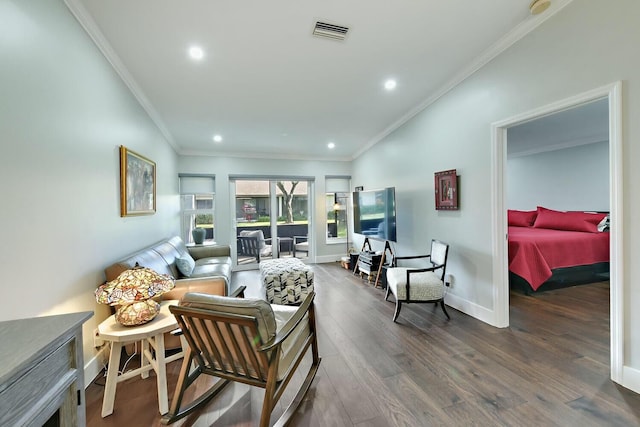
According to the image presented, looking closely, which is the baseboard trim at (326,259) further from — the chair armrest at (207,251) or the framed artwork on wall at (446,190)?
the framed artwork on wall at (446,190)

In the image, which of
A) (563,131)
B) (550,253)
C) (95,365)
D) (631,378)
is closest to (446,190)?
(550,253)

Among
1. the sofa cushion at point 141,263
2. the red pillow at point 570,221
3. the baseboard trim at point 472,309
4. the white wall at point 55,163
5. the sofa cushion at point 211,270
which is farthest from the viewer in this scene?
the red pillow at point 570,221

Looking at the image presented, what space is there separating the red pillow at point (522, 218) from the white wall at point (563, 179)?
513mm

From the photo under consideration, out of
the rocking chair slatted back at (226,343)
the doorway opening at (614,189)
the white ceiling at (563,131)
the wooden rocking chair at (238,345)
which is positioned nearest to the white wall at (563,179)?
the white ceiling at (563,131)

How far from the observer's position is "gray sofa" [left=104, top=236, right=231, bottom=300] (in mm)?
2277

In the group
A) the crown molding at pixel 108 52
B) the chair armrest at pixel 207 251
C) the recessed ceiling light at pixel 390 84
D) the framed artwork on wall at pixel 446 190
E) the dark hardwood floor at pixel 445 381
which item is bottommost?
the dark hardwood floor at pixel 445 381

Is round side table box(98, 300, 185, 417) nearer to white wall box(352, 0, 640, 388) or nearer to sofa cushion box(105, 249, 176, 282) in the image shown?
sofa cushion box(105, 249, 176, 282)

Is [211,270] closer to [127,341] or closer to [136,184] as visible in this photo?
[136,184]

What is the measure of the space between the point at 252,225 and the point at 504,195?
4781mm

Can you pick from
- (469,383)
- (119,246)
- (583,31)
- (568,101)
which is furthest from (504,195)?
(119,246)

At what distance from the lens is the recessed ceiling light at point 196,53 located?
228 cm

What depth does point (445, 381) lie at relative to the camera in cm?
190

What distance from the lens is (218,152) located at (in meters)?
5.52

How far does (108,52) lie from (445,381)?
382cm
